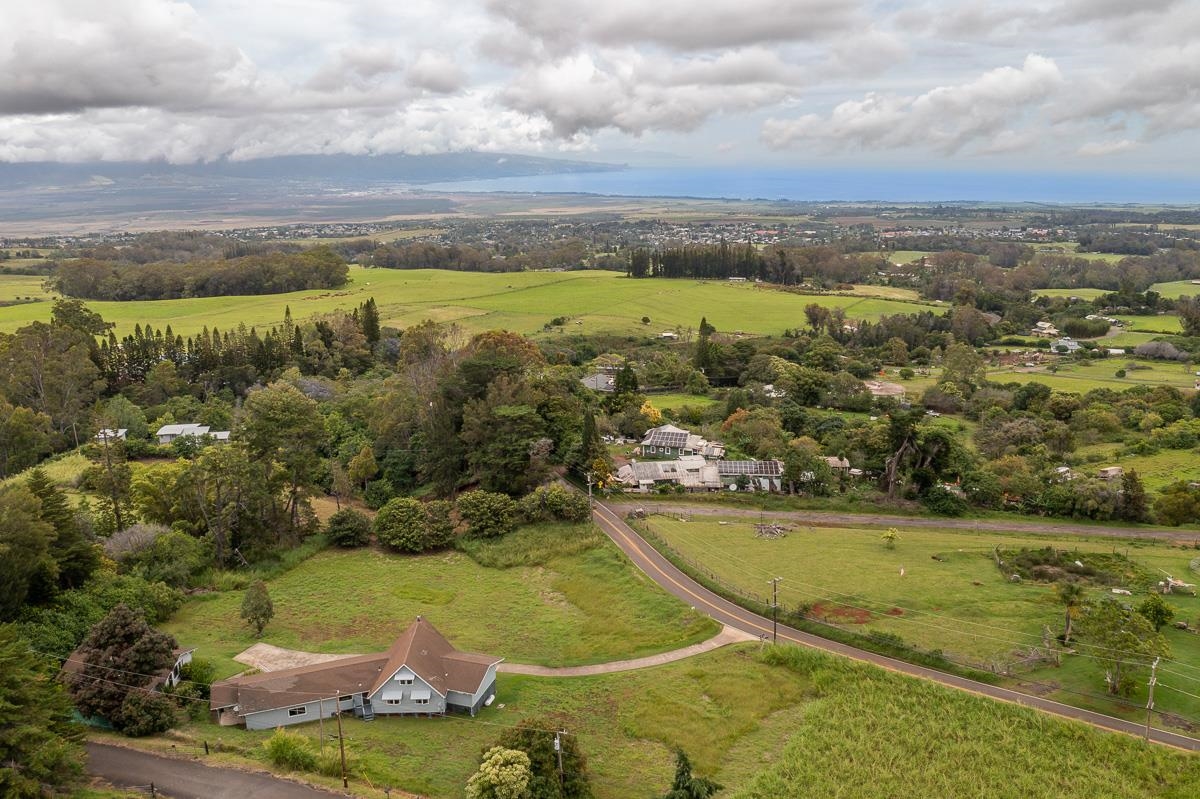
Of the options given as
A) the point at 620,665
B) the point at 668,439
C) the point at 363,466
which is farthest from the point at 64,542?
the point at 668,439

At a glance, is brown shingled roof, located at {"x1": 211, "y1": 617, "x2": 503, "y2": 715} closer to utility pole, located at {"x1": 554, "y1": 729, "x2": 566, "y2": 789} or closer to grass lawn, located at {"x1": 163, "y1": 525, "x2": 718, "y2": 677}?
grass lawn, located at {"x1": 163, "y1": 525, "x2": 718, "y2": 677}

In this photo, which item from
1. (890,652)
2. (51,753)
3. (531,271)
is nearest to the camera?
(51,753)

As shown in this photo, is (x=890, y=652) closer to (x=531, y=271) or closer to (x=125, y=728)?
(x=125, y=728)

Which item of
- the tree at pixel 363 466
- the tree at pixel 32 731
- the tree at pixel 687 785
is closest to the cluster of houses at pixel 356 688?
the tree at pixel 32 731

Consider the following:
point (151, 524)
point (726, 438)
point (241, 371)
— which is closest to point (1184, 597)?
point (726, 438)

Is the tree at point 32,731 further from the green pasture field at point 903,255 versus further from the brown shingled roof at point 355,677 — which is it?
the green pasture field at point 903,255

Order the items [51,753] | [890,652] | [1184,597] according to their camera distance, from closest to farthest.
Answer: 1. [51,753]
2. [890,652]
3. [1184,597]

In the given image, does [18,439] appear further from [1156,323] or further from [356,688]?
[1156,323]

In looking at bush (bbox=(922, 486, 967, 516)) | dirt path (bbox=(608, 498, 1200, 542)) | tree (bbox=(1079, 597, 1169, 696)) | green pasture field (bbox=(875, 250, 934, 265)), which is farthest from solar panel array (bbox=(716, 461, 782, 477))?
green pasture field (bbox=(875, 250, 934, 265))
